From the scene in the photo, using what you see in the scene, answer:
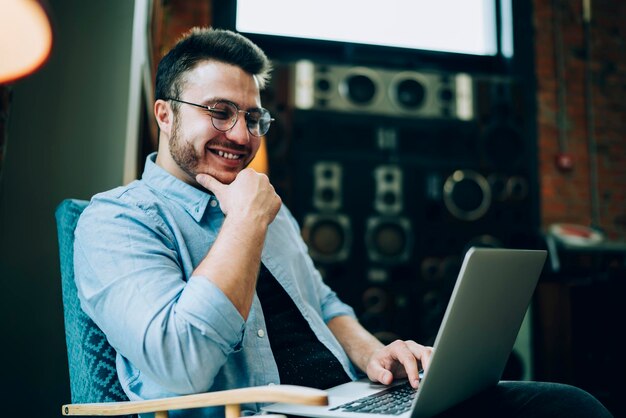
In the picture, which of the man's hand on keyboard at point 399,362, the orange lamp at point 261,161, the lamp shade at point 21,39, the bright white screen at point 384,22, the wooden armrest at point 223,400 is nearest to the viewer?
the lamp shade at point 21,39

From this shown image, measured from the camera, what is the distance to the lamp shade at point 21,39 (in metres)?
0.66

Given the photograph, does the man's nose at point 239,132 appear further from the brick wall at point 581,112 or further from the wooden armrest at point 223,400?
the brick wall at point 581,112

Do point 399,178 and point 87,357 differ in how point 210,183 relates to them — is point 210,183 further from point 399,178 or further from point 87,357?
point 399,178

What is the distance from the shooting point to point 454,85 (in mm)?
3887

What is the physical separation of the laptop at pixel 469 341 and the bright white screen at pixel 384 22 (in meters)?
3.19

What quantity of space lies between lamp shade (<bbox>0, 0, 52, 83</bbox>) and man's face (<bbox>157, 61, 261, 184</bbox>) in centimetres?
53

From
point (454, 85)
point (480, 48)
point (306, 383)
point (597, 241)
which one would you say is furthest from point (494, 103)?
point (306, 383)

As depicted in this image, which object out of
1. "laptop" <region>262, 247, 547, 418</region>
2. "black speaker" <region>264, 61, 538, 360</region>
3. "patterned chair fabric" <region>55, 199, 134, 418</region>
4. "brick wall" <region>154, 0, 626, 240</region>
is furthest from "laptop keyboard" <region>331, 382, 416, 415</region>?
"brick wall" <region>154, 0, 626, 240</region>

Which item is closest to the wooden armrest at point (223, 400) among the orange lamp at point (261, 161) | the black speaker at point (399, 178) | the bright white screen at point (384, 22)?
the orange lamp at point (261, 161)

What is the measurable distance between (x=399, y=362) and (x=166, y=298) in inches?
20.7

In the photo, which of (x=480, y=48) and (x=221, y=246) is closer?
(x=221, y=246)

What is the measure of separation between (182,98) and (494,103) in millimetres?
3052

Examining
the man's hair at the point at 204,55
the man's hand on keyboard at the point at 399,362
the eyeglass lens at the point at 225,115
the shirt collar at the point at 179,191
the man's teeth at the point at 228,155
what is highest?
the man's hair at the point at 204,55

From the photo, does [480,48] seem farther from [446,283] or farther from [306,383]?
[306,383]
